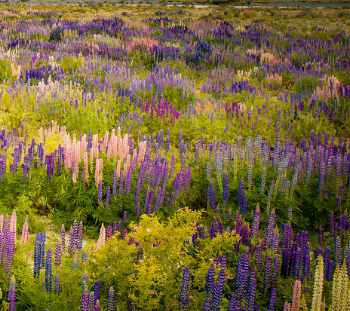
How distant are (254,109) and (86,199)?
4.25 meters

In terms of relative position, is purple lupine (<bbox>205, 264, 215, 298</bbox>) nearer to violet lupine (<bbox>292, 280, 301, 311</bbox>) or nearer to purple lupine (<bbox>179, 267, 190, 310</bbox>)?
purple lupine (<bbox>179, 267, 190, 310</bbox>)

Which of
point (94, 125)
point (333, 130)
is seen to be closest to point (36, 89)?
point (94, 125)

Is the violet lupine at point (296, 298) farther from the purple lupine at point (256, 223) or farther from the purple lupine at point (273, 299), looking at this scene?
the purple lupine at point (256, 223)

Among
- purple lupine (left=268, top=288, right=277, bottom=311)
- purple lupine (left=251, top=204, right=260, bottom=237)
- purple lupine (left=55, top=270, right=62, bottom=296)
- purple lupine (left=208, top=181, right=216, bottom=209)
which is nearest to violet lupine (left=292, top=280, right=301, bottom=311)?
purple lupine (left=268, top=288, right=277, bottom=311)

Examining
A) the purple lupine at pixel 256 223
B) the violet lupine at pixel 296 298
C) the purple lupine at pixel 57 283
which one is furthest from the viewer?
the purple lupine at pixel 256 223

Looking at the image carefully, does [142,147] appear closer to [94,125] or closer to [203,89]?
[94,125]

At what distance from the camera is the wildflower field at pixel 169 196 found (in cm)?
222

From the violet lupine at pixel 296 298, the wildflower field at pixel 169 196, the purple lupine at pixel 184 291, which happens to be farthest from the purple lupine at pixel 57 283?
the violet lupine at pixel 296 298

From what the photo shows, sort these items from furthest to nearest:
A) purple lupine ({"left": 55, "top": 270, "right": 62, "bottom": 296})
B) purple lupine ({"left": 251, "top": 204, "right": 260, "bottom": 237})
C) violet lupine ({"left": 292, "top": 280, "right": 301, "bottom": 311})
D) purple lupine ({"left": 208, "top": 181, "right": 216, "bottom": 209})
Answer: purple lupine ({"left": 208, "top": 181, "right": 216, "bottom": 209}), purple lupine ({"left": 251, "top": 204, "right": 260, "bottom": 237}), purple lupine ({"left": 55, "top": 270, "right": 62, "bottom": 296}), violet lupine ({"left": 292, "top": 280, "right": 301, "bottom": 311})

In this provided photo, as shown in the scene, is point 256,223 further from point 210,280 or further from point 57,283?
point 57,283

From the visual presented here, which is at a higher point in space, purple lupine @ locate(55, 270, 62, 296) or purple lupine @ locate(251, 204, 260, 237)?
purple lupine @ locate(251, 204, 260, 237)

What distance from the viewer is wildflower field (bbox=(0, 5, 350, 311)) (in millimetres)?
2225

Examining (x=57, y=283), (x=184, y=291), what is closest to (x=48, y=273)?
(x=57, y=283)

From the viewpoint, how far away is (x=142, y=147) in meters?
3.91
